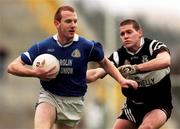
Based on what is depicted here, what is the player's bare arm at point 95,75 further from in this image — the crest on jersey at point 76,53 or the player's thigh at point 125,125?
the crest on jersey at point 76,53

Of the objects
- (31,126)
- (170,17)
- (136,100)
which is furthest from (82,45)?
(31,126)

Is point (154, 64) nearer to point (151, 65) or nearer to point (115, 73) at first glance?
point (151, 65)

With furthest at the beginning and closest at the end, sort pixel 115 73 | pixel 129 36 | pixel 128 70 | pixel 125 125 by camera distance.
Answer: pixel 125 125
pixel 129 36
pixel 128 70
pixel 115 73

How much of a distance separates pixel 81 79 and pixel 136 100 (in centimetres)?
104

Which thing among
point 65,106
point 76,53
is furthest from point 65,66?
point 65,106

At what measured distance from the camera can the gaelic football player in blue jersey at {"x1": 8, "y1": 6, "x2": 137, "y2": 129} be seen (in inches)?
463

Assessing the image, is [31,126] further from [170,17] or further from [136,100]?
[136,100]

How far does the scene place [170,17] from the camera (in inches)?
1026

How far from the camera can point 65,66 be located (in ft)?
38.6

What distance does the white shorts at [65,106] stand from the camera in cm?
1189

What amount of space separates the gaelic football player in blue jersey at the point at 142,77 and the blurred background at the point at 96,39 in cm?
906

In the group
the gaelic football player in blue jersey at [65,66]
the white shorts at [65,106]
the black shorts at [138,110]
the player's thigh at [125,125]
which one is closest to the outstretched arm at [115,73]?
the gaelic football player in blue jersey at [65,66]

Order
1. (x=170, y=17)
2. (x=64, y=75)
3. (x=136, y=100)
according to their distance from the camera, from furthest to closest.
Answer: (x=170, y=17), (x=136, y=100), (x=64, y=75)

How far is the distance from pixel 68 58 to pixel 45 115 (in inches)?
33.4
